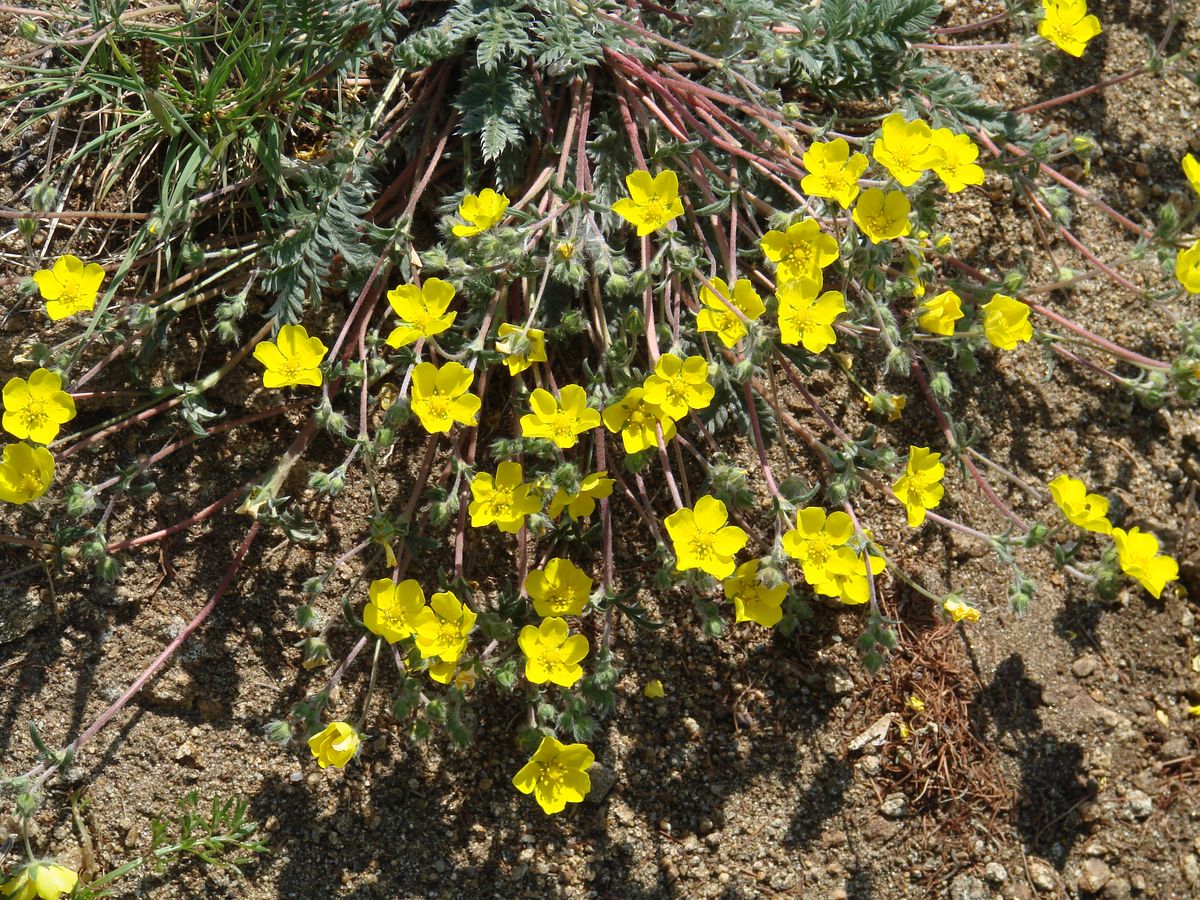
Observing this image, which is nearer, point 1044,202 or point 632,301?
point 632,301

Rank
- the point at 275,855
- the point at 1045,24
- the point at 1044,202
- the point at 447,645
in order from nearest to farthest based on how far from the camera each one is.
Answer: the point at 447,645 → the point at 275,855 → the point at 1045,24 → the point at 1044,202

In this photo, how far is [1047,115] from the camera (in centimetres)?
386

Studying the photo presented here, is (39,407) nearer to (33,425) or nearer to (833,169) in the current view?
(33,425)

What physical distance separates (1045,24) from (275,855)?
3512mm

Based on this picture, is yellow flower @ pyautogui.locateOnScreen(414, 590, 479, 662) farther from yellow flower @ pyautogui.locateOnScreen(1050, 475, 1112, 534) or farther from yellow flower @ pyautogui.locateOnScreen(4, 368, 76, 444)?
yellow flower @ pyautogui.locateOnScreen(1050, 475, 1112, 534)

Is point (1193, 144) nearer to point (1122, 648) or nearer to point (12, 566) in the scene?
point (1122, 648)

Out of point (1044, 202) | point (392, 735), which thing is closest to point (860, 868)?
point (392, 735)

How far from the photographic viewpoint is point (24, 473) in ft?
9.14

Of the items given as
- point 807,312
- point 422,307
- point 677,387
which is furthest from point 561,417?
point 807,312

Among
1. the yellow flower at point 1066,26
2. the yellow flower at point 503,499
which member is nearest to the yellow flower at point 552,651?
the yellow flower at point 503,499

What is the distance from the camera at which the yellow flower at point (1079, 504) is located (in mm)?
2908

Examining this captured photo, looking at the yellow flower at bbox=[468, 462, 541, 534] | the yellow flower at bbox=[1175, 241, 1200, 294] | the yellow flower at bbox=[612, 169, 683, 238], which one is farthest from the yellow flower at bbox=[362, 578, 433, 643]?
the yellow flower at bbox=[1175, 241, 1200, 294]

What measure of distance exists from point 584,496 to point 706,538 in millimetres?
366

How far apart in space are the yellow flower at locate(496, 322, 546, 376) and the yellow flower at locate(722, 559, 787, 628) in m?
0.85
